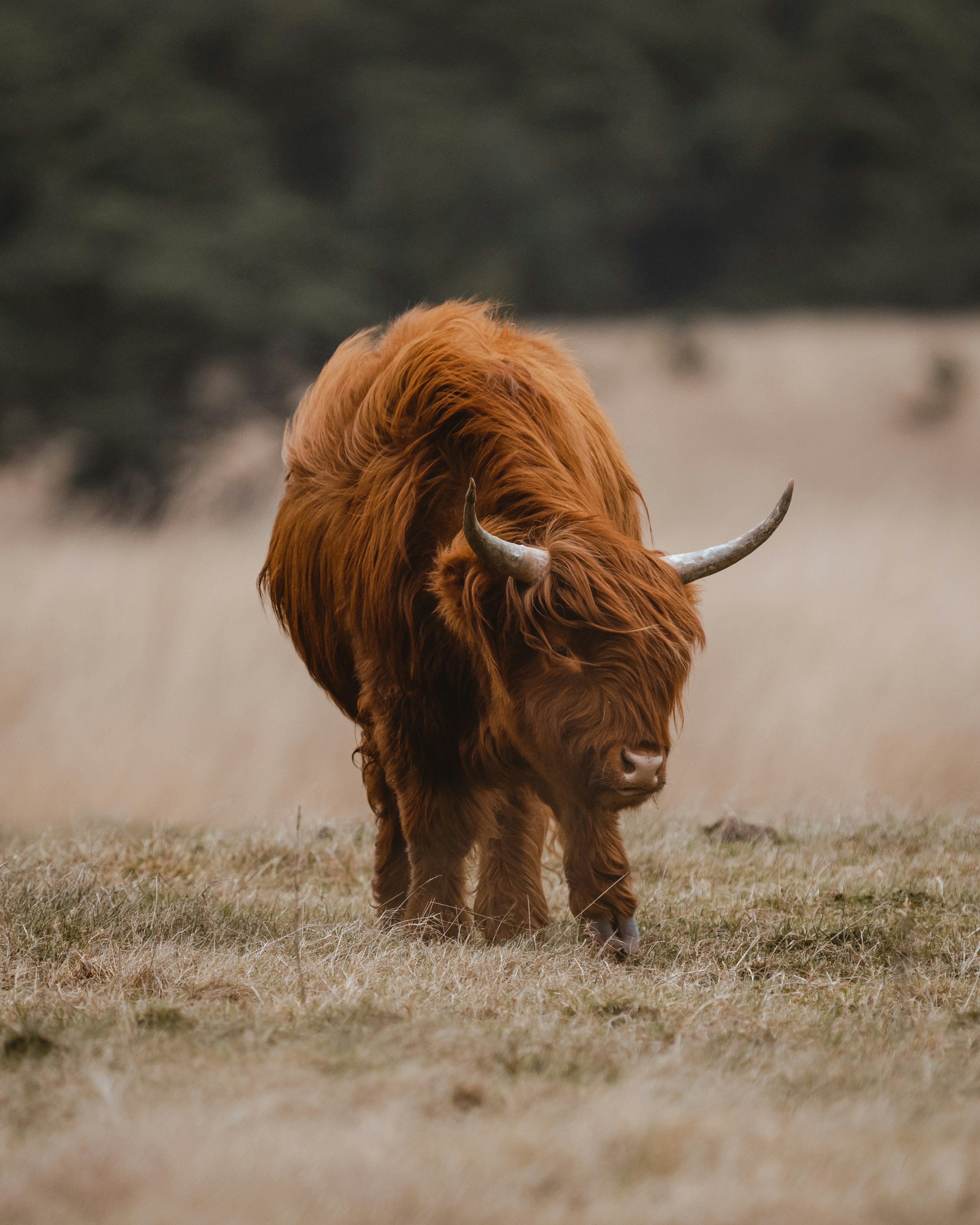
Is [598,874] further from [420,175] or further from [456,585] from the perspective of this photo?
[420,175]

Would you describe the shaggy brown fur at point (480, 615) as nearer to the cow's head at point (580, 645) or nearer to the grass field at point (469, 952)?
the cow's head at point (580, 645)

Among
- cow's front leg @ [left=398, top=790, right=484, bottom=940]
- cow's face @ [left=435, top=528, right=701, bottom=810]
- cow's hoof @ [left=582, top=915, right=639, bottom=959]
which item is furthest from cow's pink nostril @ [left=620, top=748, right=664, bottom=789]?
cow's front leg @ [left=398, top=790, right=484, bottom=940]

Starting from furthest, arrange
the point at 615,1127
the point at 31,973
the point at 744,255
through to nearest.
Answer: the point at 744,255 → the point at 31,973 → the point at 615,1127

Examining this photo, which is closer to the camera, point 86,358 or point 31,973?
point 31,973

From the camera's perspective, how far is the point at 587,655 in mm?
3771

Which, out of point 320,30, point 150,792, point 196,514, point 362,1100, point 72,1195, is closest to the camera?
point 72,1195

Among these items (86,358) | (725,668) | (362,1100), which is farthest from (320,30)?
(362,1100)

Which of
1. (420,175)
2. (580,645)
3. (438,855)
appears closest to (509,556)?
(580,645)

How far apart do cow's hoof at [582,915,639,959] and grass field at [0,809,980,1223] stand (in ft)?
0.16

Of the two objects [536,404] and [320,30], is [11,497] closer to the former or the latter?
[320,30]

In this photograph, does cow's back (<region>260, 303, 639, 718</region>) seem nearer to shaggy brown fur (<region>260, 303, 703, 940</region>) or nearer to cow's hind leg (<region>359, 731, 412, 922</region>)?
shaggy brown fur (<region>260, 303, 703, 940</region>)

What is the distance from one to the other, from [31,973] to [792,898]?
2.61 metres

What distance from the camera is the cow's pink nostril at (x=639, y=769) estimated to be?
3.64m

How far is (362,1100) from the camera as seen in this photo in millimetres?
2602
